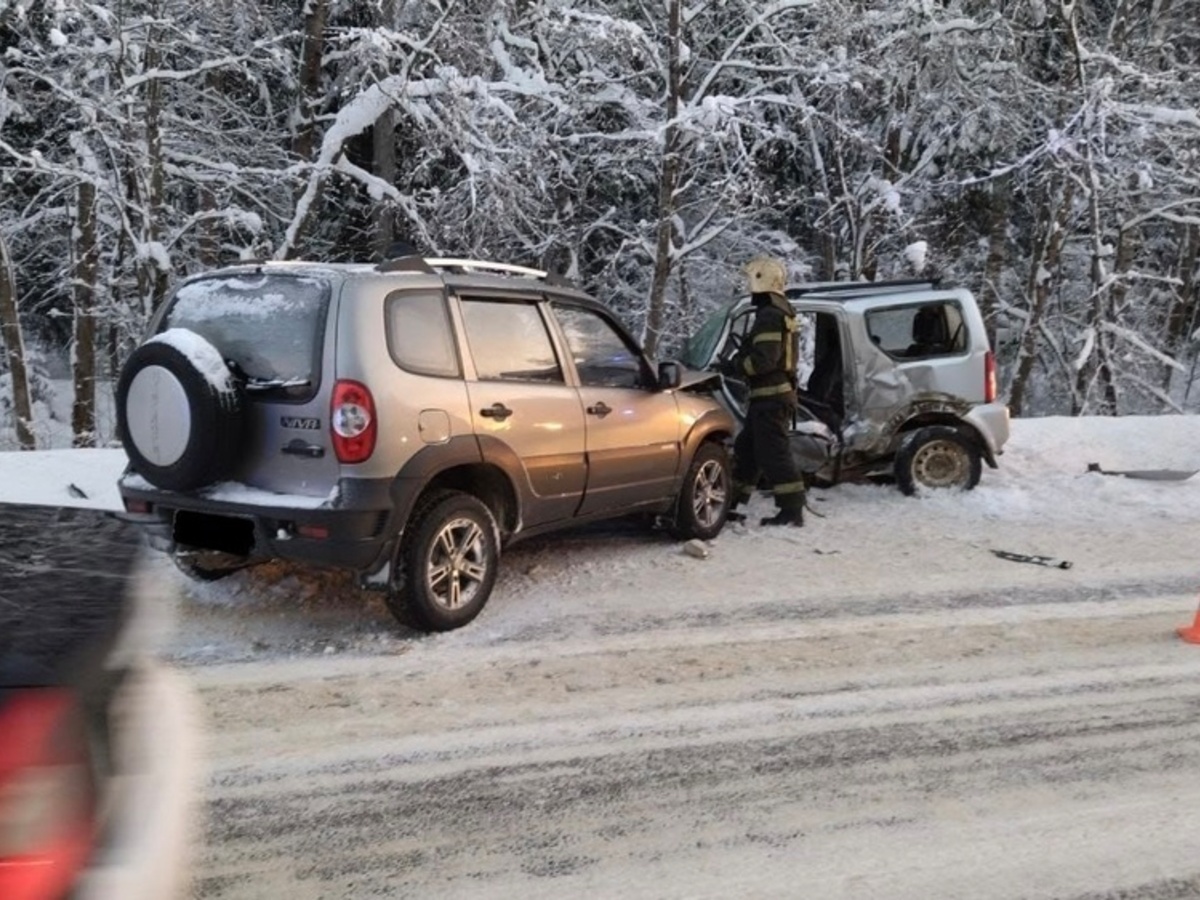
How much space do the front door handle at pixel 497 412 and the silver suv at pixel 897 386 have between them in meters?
3.49

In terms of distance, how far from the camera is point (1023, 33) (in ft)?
55.6

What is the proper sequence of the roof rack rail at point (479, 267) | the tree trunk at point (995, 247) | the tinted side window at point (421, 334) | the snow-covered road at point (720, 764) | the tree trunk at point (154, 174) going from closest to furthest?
the snow-covered road at point (720, 764) → the tinted side window at point (421, 334) → the roof rack rail at point (479, 267) → the tree trunk at point (154, 174) → the tree trunk at point (995, 247)

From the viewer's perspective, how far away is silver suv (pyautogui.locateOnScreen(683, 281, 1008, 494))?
910 centimetres

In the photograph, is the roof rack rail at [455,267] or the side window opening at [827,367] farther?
the side window opening at [827,367]

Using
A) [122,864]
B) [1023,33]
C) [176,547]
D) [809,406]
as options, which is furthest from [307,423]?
[1023,33]

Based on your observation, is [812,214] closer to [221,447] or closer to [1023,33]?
[1023,33]

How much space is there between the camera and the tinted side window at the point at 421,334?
531 centimetres

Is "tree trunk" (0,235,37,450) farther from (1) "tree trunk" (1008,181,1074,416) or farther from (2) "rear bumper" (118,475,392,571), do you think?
(1) "tree trunk" (1008,181,1074,416)

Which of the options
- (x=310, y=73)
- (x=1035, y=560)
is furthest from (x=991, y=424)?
(x=310, y=73)

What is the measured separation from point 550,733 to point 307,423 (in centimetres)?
195

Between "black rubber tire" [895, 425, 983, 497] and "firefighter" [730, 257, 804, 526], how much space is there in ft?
4.67

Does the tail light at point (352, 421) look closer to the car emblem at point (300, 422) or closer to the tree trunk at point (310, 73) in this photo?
the car emblem at point (300, 422)

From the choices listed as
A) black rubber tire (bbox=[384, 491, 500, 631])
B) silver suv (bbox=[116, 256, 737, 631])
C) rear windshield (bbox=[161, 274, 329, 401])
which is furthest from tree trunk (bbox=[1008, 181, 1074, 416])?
rear windshield (bbox=[161, 274, 329, 401])

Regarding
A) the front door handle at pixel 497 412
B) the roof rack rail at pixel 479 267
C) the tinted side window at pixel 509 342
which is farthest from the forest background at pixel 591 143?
the front door handle at pixel 497 412
